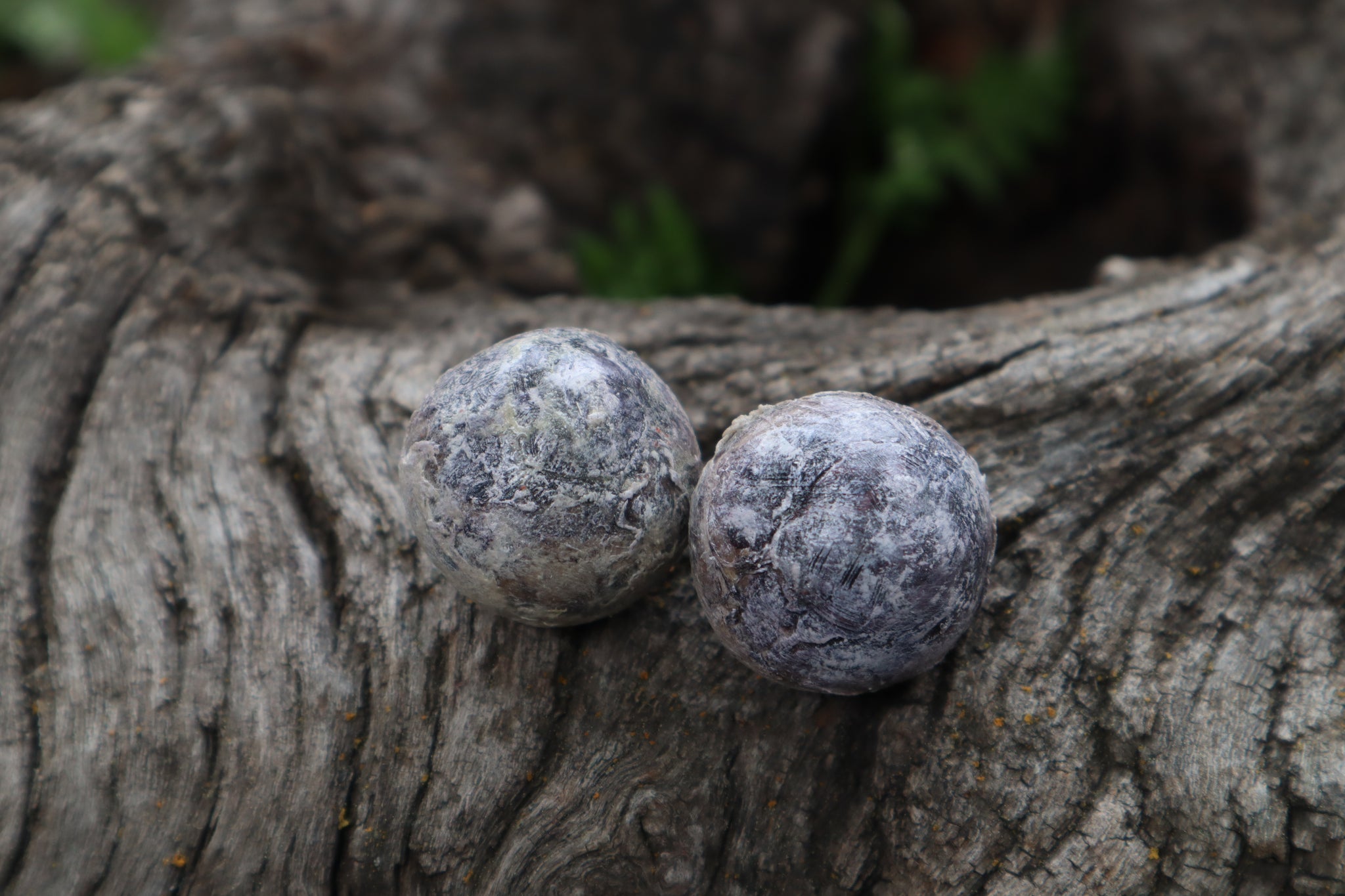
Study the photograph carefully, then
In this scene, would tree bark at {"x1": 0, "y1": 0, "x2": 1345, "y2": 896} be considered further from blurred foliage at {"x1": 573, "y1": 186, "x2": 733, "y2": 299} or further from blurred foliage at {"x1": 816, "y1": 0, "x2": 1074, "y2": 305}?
blurred foliage at {"x1": 816, "y1": 0, "x2": 1074, "y2": 305}

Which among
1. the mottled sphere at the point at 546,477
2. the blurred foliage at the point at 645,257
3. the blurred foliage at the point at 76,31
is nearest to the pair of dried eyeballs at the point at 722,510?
the mottled sphere at the point at 546,477

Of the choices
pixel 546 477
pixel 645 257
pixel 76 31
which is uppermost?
pixel 546 477

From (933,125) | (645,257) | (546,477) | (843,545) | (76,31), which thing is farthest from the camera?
(76,31)

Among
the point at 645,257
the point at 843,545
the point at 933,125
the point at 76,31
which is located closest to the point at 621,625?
the point at 843,545

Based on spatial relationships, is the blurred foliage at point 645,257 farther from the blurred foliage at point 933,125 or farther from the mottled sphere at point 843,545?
the mottled sphere at point 843,545

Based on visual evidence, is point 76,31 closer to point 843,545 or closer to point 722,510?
point 722,510

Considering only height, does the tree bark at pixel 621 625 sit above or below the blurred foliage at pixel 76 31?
below
